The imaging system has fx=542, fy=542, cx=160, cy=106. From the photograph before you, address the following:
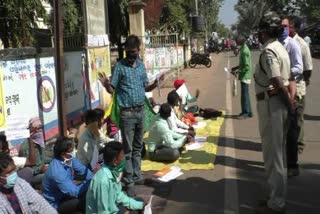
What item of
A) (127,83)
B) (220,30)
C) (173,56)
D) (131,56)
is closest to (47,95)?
(127,83)

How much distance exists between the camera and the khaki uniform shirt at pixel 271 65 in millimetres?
5293

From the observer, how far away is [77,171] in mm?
5887

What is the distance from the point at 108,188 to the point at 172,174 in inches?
105

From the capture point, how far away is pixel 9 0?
36.4ft

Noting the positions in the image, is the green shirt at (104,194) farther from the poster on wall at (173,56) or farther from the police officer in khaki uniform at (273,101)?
the poster on wall at (173,56)

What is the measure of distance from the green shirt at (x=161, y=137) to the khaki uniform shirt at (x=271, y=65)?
9.10 ft

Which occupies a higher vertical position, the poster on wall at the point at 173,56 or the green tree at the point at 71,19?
the green tree at the point at 71,19

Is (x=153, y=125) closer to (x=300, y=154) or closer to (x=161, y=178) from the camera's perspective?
(x=161, y=178)

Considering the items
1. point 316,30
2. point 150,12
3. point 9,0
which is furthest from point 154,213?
point 316,30

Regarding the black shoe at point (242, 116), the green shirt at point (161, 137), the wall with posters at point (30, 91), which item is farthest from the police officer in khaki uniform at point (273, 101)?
the black shoe at point (242, 116)

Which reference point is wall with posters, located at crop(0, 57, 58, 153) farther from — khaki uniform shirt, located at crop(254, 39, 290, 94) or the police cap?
the police cap

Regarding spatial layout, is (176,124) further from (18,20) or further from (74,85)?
(18,20)

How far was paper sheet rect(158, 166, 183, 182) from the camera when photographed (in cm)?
707

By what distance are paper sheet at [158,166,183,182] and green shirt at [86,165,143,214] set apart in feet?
7.56
